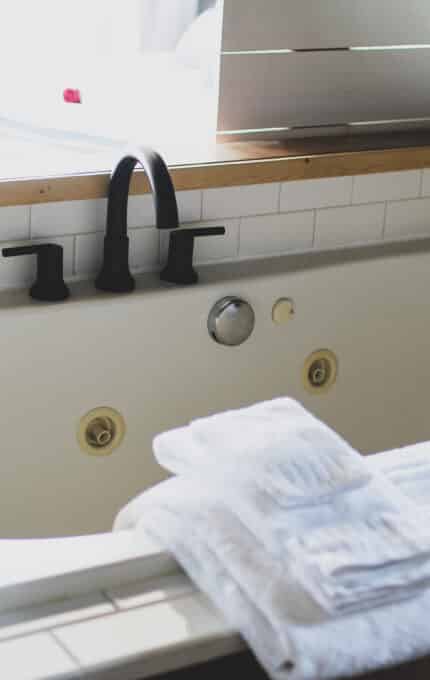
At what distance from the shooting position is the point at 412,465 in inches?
48.6

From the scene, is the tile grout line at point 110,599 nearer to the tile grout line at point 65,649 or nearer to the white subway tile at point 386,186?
the tile grout line at point 65,649

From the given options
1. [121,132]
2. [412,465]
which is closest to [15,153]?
[121,132]

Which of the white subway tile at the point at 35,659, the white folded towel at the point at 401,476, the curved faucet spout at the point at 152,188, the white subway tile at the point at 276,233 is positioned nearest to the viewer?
the white subway tile at the point at 35,659

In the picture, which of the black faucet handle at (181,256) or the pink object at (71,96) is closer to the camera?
the black faucet handle at (181,256)

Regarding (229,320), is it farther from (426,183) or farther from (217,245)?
(426,183)

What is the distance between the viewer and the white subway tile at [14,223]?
5.60 feet

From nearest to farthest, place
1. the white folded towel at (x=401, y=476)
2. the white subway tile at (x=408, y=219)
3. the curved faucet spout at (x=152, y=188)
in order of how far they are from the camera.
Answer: the white folded towel at (x=401, y=476), the curved faucet spout at (x=152, y=188), the white subway tile at (x=408, y=219)

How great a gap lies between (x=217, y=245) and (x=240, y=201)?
80 millimetres

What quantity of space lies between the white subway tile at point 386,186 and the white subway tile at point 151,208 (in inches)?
12.3

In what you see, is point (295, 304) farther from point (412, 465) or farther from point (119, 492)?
point (412, 465)

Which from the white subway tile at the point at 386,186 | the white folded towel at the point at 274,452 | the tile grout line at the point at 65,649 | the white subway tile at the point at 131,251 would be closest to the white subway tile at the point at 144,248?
the white subway tile at the point at 131,251

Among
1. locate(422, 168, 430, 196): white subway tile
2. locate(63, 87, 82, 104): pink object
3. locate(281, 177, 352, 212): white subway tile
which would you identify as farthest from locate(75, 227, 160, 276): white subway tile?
locate(422, 168, 430, 196): white subway tile

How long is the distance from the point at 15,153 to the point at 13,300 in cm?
29

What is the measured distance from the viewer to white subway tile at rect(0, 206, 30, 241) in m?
1.71
